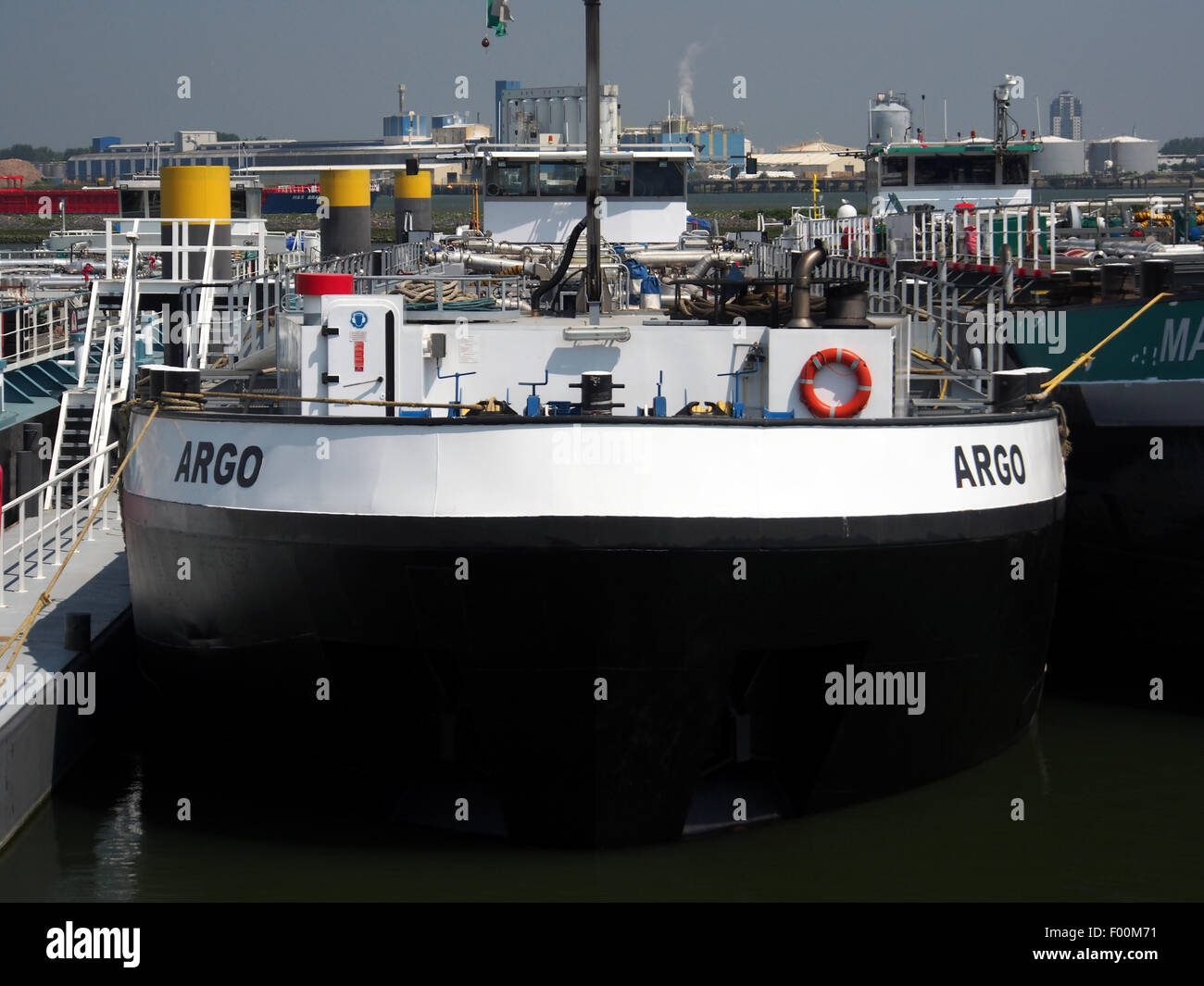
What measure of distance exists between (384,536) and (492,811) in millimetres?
2160

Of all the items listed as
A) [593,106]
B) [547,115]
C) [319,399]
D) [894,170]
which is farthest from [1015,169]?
[319,399]

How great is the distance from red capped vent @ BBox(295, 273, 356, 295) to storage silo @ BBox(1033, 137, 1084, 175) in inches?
1065

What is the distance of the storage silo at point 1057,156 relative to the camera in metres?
36.2

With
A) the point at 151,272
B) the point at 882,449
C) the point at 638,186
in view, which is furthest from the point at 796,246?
the point at 882,449

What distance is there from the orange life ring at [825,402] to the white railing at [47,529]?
681 cm

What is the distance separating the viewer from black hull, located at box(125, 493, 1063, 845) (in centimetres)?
991

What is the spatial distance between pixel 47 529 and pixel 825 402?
10.9 meters

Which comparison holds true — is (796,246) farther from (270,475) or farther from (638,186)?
(270,475)

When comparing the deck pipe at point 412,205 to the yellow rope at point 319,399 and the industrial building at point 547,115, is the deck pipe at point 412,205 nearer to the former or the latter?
the industrial building at point 547,115

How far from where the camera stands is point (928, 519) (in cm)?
1048

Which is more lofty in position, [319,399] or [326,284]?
[326,284]

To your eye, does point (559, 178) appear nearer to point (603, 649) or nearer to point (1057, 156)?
point (603, 649)

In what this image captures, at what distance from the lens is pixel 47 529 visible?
1858 centimetres

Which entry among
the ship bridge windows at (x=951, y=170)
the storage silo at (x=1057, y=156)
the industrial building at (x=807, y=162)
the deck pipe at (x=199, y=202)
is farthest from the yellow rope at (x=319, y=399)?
the industrial building at (x=807, y=162)
